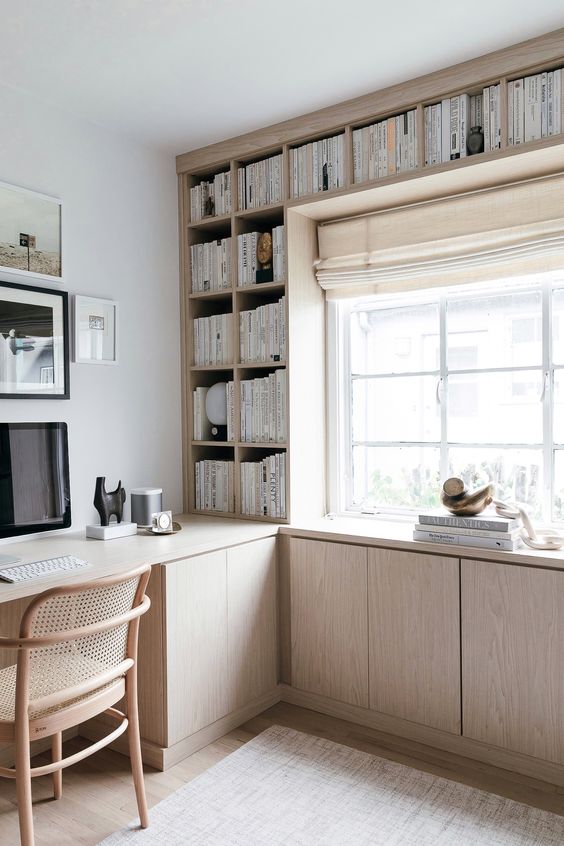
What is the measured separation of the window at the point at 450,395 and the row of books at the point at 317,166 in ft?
1.94

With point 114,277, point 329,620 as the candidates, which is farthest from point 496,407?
point 114,277

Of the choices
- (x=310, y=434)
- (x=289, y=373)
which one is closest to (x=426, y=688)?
(x=310, y=434)

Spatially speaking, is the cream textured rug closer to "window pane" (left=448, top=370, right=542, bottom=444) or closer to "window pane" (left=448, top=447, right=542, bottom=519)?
"window pane" (left=448, top=447, right=542, bottom=519)

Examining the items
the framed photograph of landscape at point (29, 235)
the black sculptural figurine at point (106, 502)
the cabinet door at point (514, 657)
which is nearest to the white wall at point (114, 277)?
the framed photograph of landscape at point (29, 235)

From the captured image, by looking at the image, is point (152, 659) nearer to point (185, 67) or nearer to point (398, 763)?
point (398, 763)

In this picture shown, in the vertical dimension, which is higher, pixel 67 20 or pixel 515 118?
pixel 67 20

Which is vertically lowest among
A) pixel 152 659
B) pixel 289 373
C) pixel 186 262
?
pixel 152 659

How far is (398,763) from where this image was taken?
244 cm

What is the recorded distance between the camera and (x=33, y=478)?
93.5 inches

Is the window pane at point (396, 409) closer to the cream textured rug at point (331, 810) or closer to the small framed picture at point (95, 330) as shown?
the small framed picture at point (95, 330)

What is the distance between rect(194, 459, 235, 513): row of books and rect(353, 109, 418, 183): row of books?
4.79ft

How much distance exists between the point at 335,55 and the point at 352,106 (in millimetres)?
365

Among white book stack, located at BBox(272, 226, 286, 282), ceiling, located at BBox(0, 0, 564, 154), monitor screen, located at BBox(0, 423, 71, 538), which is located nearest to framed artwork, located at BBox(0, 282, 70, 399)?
monitor screen, located at BBox(0, 423, 71, 538)

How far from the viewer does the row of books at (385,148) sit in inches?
104
